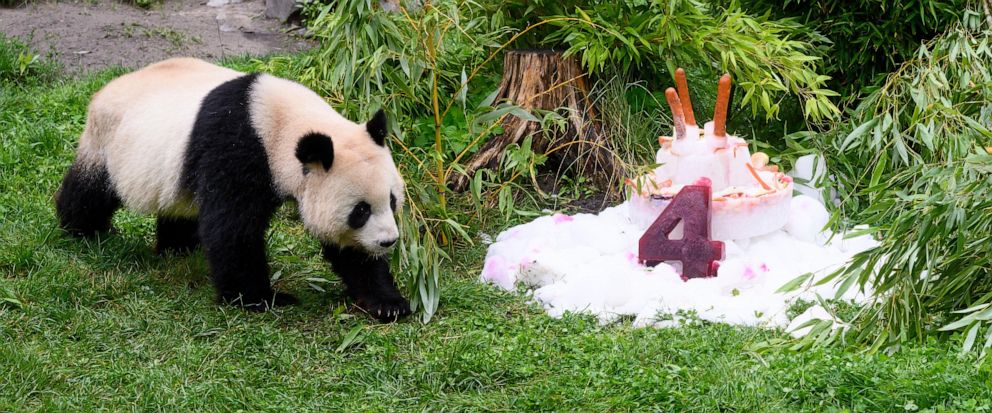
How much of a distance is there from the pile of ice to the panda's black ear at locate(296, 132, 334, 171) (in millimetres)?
1096

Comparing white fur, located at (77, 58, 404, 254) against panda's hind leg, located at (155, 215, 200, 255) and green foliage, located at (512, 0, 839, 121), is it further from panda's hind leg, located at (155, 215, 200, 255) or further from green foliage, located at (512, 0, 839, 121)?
green foliage, located at (512, 0, 839, 121)

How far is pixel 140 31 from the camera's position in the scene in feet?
27.7

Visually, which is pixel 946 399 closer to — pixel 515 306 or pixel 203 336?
pixel 515 306

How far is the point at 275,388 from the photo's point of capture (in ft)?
12.5

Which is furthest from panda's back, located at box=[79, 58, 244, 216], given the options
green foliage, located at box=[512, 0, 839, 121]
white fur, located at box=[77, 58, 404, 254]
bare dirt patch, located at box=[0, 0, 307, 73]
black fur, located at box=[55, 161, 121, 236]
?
bare dirt patch, located at box=[0, 0, 307, 73]

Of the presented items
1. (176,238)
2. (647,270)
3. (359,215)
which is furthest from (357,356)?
(176,238)

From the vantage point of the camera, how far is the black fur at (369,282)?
14.5 ft

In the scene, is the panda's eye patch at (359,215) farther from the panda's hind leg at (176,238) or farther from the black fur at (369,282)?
the panda's hind leg at (176,238)

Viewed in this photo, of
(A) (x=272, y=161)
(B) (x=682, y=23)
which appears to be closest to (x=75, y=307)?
(A) (x=272, y=161)

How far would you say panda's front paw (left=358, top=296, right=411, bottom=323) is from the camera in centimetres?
439

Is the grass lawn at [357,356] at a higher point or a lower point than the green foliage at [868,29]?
lower

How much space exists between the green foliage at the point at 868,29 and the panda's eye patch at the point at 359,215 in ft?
9.33

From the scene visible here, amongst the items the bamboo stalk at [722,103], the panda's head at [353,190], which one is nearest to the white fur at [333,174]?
the panda's head at [353,190]

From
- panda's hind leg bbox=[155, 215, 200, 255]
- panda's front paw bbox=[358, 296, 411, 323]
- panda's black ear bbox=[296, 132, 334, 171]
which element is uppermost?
panda's black ear bbox=[296, 132, 334, 171]
